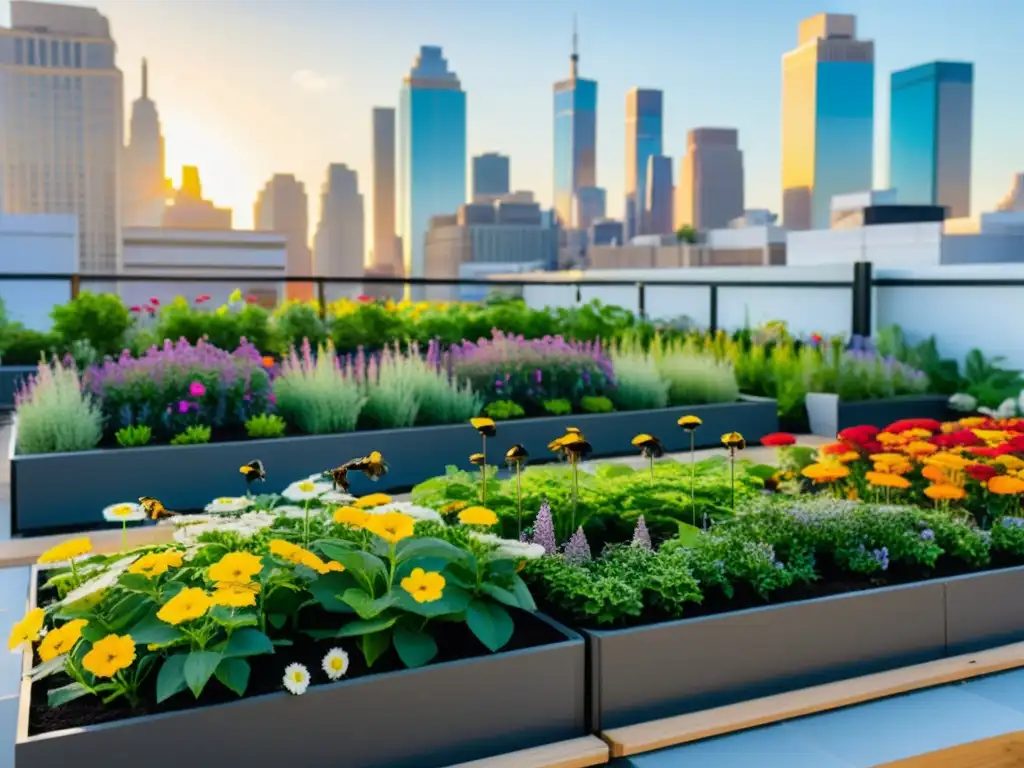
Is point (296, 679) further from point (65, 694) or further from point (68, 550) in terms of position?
point (68, 550)

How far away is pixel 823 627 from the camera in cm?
261

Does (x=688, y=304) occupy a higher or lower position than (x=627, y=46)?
lower

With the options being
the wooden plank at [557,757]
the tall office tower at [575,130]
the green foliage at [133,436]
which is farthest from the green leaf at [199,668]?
the tall office tower at [575,130]

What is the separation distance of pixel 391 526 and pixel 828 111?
146 metres

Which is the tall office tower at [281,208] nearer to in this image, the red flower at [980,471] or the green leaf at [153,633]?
the red flower at [980,471]

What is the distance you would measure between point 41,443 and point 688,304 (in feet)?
34.6

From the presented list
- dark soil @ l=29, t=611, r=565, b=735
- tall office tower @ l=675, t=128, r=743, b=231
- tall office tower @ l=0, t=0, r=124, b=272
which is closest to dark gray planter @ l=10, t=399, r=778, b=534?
dark soil @ l=29, t=611, r=565, b=735

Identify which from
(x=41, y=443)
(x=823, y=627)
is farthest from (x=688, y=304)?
(x=823, y=627)

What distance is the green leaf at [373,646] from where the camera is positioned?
2170 millimetres

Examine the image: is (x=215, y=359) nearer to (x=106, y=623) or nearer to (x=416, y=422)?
(x=416, y=422)

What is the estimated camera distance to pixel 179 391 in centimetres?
528

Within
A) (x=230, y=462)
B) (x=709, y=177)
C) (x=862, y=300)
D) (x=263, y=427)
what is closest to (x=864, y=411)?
(x=862, y=300)

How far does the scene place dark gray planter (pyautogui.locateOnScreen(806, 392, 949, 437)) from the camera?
690cm

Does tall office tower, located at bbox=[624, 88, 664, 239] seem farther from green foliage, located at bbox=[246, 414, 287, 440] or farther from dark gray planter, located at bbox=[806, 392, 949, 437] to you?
green foliage, located at bbox=[246, 414, 287, 440]
